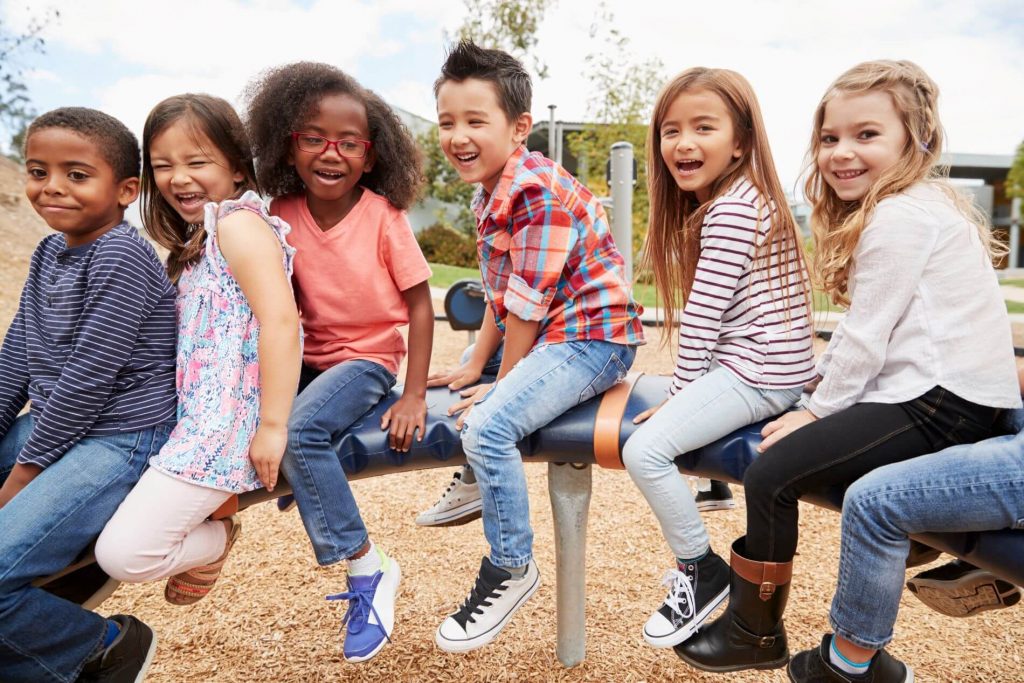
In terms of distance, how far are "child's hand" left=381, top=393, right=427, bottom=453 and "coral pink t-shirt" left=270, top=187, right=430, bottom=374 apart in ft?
0.51

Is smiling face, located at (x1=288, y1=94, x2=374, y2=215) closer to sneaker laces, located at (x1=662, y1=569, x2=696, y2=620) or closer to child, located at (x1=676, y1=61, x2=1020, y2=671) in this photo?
child, located at (x1=676, y1=61, x2=1020, y2=671)

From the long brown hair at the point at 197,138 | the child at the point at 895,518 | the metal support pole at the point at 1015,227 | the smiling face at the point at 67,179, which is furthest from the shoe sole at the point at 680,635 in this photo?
the metal support pole at the point at 1015,227

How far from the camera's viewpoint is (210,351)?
5.47 feet

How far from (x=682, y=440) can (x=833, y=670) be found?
0.50 metres

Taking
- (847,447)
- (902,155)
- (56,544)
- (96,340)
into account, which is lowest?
(56,544)

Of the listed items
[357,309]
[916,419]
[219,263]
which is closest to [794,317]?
[916,419]

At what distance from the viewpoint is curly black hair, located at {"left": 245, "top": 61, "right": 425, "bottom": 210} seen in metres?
1.82

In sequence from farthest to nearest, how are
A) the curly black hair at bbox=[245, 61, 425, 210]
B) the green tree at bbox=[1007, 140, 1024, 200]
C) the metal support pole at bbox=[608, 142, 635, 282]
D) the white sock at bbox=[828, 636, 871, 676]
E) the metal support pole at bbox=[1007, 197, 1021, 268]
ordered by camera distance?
1. the metal support pole at bbox=[1007, 197, 1021, 268]
2. the green tree at bbox=[1007, 140, 1024, 200]
3. the metal support pole at bbox=[608, 142, 635, 282]
4. the curly black hair at bbox=[245, 61, 425, 210]
5. the white sock at bbox=[828, 636, 871, 676]

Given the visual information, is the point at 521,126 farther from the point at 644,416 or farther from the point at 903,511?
the point at 903,511

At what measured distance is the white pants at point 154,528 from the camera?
154 cm

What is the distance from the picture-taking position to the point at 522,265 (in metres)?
1.76

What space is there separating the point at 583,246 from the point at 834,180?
57cm

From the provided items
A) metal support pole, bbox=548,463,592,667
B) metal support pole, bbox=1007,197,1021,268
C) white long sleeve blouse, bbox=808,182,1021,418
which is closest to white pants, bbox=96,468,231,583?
metal support pole, bbox=548,463,592,667

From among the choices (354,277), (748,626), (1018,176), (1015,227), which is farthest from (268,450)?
(1015,227)
